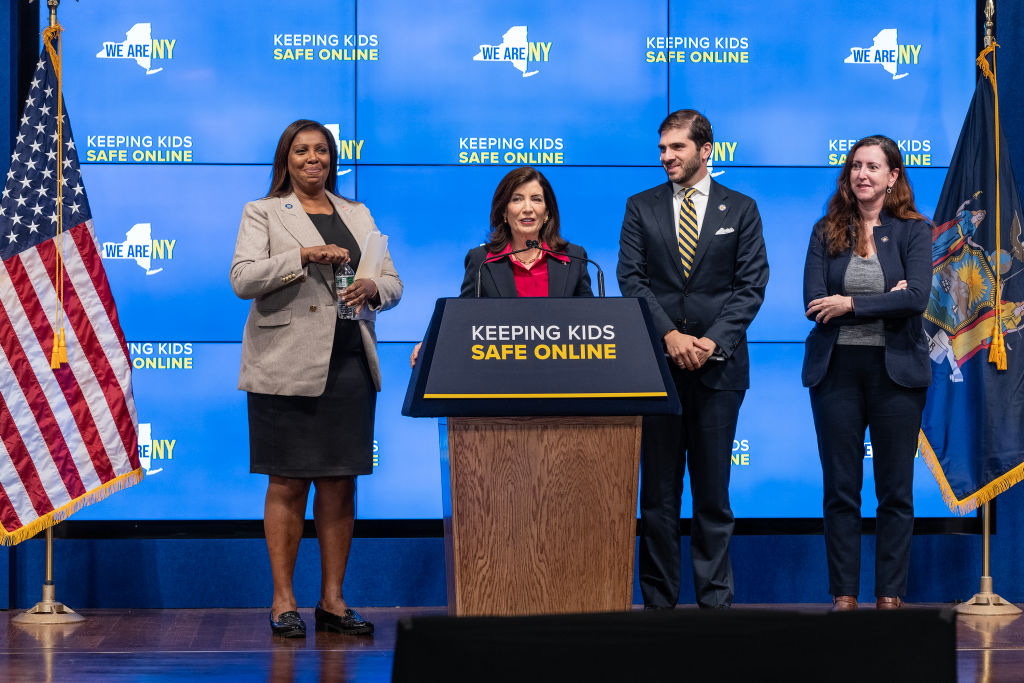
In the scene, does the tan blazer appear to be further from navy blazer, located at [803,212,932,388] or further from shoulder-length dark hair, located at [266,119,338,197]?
navy blazer, located at [803,212,932,388]

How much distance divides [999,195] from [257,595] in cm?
324

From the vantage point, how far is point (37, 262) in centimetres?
407

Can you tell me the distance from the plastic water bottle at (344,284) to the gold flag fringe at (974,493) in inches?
89.3

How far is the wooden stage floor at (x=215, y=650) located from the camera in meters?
3.17

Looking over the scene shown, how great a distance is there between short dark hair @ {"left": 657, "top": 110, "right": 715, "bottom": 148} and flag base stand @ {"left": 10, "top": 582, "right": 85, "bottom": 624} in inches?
106

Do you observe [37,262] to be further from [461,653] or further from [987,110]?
[987,110]

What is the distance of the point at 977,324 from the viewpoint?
14.1 feet

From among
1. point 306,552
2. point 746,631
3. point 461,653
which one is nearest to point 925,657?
point 746,631

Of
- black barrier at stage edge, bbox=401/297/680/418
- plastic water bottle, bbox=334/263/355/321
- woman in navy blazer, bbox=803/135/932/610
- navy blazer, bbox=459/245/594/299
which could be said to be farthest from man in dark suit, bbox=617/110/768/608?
plastic water bottle, bbox=334/263/355/321

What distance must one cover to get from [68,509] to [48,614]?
15.8 inches

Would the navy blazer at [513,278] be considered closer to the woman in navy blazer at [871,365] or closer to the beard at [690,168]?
the beard at [690,168]

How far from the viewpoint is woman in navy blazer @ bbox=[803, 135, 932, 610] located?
12.6ft

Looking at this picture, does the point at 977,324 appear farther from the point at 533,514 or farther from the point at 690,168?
the point at 533,514

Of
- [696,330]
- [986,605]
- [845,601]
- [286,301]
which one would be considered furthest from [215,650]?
[986,605]
